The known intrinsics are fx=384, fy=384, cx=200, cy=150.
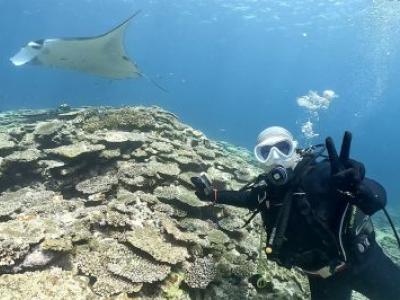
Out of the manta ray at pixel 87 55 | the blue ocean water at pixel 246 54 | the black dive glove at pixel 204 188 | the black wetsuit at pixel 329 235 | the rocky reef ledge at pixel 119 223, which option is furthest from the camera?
the blue ocean water at pixel 246 54

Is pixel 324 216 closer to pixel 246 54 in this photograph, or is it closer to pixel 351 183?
pixel 351 183

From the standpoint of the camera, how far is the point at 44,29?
3716 inches

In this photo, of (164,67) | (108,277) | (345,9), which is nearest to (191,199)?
(108,277)

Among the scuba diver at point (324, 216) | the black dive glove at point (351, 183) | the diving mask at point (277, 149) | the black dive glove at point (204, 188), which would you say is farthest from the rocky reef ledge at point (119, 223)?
the black dive glove at point (351, 183)

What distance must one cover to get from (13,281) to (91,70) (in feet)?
27.5

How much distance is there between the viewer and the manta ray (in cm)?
934

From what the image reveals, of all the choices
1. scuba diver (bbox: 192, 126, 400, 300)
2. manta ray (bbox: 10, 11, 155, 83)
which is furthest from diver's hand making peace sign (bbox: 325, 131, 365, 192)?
manta ray (bbox: 10, 11, 155, 83)

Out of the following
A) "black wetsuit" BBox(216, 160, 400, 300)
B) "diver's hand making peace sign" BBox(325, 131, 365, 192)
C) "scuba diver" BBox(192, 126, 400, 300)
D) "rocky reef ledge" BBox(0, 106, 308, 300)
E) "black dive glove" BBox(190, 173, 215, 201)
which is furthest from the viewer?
"black dive glove" BBox(190, 173, 215, 201)

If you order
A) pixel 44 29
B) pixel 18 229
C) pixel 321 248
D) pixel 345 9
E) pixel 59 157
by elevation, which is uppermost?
pixel 321 248

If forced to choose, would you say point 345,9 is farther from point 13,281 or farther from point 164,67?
point 164,67

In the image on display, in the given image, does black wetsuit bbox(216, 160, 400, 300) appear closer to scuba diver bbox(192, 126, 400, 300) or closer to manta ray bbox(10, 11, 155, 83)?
scuba diver bbox(192, 126, 400, 300)

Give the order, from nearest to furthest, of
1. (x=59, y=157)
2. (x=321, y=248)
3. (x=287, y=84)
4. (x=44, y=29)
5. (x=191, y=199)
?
1. (x=321, y=248)
2. (x=191, y=199)
3. (x=59, y=157)
4. (x=44, y=29)
5. (x=287, y=84)

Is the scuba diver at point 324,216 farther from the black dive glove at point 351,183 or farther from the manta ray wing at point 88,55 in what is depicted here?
the manta ray wing at point 88,55

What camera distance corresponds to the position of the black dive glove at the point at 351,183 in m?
3.33
